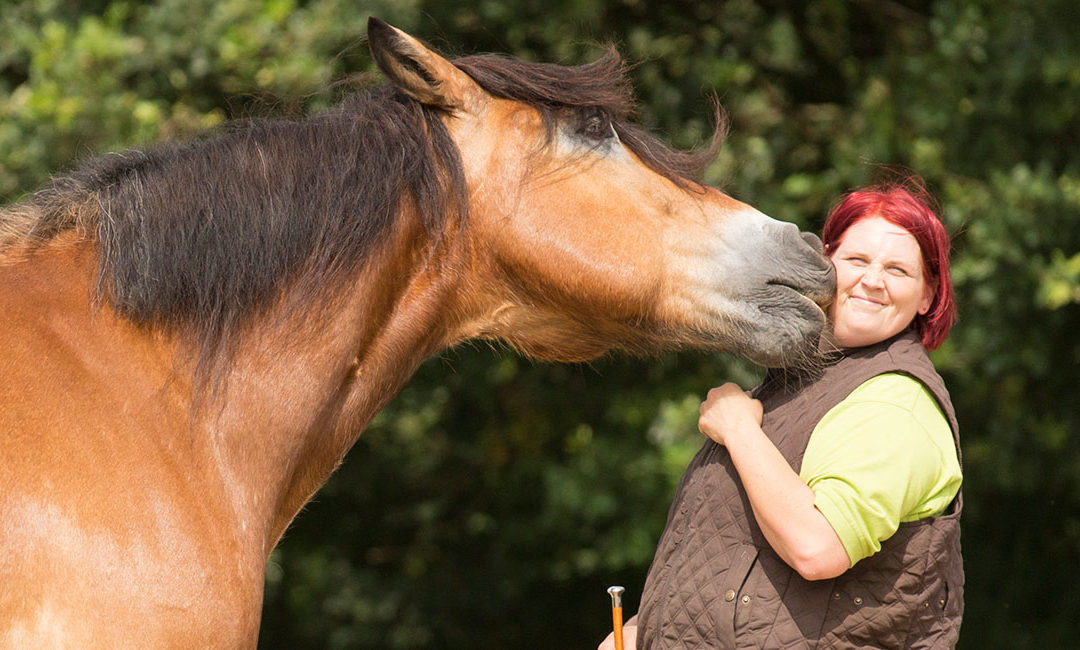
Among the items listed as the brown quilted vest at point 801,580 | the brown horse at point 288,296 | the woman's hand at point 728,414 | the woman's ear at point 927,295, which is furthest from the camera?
the woman's ear at point 927,295

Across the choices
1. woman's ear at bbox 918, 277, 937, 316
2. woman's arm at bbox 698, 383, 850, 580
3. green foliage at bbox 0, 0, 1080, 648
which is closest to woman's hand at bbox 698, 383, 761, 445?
woman's arm at bbox 698, 383, 850, 580

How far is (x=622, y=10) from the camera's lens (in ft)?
20.5

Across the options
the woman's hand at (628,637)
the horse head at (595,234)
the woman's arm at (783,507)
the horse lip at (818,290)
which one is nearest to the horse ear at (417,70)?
the horse head at (595,234)

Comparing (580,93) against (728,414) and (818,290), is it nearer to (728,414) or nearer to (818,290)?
(818,290)

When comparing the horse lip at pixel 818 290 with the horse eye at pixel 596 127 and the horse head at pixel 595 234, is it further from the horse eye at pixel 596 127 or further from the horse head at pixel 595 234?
the horse eye at pixel 596 127

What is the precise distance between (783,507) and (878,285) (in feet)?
1.80

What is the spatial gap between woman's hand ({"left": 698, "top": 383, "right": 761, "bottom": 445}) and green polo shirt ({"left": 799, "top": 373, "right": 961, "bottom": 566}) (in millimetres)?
142

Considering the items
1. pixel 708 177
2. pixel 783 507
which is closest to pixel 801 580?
pixel 783 507

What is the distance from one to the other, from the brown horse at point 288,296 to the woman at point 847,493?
13 cm

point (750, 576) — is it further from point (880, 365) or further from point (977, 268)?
point (977, 268)

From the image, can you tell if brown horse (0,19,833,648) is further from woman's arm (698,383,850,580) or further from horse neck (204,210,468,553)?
woman's arm (698,383,850,580)

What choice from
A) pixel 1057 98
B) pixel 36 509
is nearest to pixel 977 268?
pixel 1057 98

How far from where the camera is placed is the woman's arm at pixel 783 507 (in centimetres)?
192

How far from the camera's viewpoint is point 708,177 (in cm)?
509
